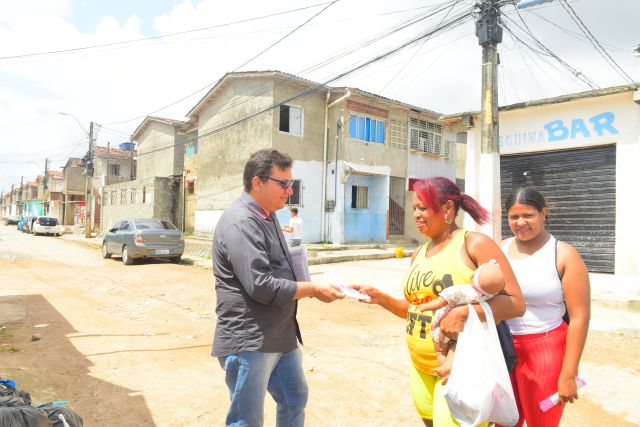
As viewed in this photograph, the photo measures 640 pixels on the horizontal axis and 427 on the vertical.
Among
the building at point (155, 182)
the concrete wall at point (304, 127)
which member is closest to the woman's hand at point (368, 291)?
the concrete wall at point (304, 127)

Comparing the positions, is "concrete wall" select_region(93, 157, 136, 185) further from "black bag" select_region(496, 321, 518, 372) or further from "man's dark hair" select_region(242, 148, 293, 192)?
"black bag" select_region(496, 321, 518, 372)

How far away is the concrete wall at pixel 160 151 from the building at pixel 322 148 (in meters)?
4.94

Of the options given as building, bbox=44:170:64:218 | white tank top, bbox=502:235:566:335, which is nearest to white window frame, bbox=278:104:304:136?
white tank top, bbox=502:235:566:335

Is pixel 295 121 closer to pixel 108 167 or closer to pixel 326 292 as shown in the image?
pixel 326 292

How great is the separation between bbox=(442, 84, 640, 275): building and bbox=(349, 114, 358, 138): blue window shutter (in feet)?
28.5

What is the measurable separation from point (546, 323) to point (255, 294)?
152 cm

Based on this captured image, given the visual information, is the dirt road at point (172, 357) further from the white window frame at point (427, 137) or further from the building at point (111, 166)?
the building at point (111, 166)

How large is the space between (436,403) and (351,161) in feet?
60.7

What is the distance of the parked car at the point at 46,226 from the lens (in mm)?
31703

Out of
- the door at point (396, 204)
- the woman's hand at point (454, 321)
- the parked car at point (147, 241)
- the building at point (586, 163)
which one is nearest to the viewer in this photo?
the woman's hand at point (454, 321)

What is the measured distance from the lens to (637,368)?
519 centimetres

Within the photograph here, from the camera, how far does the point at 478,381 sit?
74.7 inches

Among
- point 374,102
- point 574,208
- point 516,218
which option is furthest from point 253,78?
point 516,218

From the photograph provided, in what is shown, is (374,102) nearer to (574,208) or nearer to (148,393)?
(574,208)
